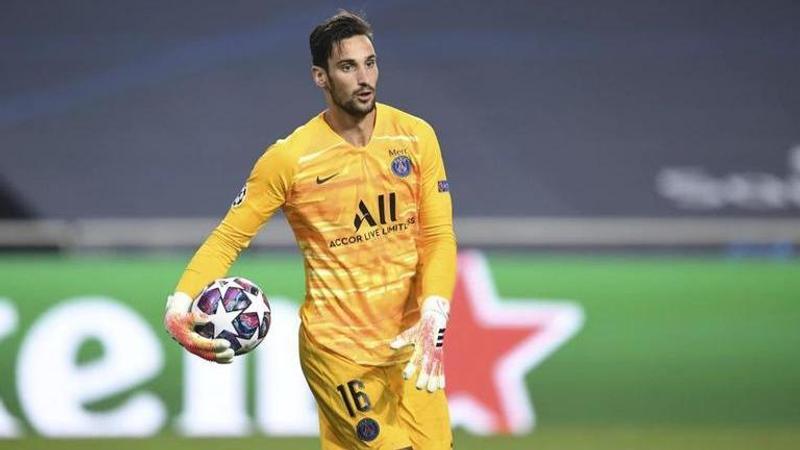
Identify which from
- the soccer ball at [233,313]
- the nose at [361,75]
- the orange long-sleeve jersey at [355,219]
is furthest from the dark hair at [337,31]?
the soccer ball at [233,313]

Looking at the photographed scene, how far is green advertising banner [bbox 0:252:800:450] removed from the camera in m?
9.45

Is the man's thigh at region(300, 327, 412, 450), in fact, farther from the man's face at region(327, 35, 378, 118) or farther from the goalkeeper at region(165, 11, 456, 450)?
the man's face at region(327, 35, 378, 118)

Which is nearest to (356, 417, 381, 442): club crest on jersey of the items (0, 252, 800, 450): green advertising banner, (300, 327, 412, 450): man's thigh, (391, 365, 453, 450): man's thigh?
(300, 327, 412, 450): man's thigh

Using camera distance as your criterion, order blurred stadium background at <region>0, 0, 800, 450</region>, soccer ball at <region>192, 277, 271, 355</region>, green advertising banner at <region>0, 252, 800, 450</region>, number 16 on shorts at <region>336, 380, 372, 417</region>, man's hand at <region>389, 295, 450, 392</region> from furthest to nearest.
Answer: blurred stadium background at <region>0, 0, 800, 450</region> < green advertising banner at <region>0, 252, 800, 450</region> < number 16 on shorts at <region>336, 380, 372, 417</region> < soccer ball at <region>192, 277, 271, 355</region> < man's hand at <region>389, 295, 450, 392</region>

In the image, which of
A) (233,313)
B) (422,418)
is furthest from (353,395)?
(233,313)

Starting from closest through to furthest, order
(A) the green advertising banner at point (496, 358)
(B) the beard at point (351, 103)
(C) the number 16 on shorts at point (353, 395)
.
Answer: (B) the beard at point (351, 103) → (C) the number 16 on shorts at point (353, 395) → (A) the green advertising banner at point (496, 358)

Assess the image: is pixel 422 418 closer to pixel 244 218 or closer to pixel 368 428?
pixel 368 428

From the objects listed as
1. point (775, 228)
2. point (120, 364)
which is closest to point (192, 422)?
point (120, 364)

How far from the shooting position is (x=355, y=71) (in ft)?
19.5

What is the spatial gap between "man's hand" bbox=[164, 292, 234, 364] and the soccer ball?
0.10 ft

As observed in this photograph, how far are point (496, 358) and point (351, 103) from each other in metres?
3.84

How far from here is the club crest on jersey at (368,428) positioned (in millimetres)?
6055

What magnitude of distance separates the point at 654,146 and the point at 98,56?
4380 mm

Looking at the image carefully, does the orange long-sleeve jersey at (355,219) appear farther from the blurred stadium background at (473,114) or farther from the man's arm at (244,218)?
the blurred stadium background at (473,114)
